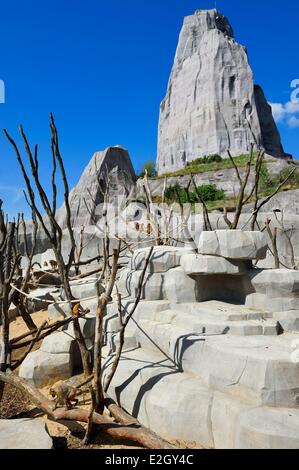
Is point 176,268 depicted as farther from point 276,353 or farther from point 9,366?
point 9,366

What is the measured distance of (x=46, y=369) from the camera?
510cm

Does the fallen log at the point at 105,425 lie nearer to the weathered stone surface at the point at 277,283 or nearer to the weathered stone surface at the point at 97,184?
the weathered stone surface at the point at 277,283

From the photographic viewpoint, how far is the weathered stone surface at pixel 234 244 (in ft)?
15.7

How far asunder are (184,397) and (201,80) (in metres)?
41.1

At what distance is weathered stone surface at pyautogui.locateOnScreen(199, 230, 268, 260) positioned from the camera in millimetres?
4797

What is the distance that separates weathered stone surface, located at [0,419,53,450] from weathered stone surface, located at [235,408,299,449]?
1.55 metres

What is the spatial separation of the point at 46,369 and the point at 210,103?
37.3 metres

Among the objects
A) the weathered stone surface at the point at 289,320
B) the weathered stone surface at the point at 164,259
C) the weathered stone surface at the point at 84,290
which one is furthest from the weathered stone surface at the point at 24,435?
the weathered stone surface at the point at 84,290

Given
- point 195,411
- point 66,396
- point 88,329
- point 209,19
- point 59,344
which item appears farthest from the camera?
point 209,19

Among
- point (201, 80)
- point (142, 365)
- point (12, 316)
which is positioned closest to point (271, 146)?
point (201, 80)

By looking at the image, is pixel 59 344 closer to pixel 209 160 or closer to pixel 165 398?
pixel 165 398

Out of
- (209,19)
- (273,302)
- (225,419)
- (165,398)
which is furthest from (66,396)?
(209,19)

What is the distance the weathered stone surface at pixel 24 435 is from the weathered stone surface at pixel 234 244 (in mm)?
2905

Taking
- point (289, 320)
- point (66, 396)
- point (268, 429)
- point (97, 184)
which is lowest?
point (66, 396)
